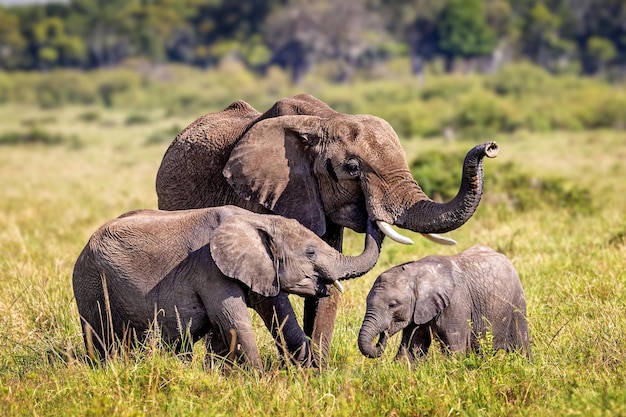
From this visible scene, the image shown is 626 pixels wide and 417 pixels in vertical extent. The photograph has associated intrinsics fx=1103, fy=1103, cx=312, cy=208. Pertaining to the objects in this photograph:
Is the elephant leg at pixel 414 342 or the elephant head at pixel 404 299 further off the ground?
the elephant head at pixel 404 299

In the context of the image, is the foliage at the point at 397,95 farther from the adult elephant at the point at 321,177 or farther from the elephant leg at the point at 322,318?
the elephant leg at the point at 322,318

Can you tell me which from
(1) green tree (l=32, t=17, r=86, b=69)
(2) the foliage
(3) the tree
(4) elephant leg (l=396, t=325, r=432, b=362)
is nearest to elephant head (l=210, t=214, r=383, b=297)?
(4) elephant leg (l=396, t=325, r=432, b=362)

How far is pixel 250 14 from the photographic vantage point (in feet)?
252

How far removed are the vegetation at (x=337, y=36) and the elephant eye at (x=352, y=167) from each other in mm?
58326

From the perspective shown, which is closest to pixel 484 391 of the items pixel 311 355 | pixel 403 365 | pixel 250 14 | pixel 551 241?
pixel 403 365

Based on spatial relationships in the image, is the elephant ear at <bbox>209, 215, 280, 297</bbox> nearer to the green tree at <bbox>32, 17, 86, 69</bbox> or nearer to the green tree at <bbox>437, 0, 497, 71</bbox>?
the green tree at <bbox>437, 0, 497, 71</bbox>

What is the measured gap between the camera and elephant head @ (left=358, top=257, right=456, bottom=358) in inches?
235

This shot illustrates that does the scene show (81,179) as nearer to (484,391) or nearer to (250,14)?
(484,391)

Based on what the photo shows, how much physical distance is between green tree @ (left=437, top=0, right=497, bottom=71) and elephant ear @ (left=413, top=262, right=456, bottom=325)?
6106 cm

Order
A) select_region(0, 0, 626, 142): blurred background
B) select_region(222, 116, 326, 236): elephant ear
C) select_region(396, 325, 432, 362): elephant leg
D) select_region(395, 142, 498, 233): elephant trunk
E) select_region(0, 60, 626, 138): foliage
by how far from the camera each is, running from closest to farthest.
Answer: select_region(395, 142, 498, 233): elephant trunk → select_region(396, 325, 432, 362): elephant leg → select_region(222, 116, 326, 236): elephant ear → select_region(0, 60, 626, 138): foliage → select_region(0, 0, 626, 142): blurred background

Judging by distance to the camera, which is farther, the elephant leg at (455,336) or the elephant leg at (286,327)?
the elephant leg at (455,336)

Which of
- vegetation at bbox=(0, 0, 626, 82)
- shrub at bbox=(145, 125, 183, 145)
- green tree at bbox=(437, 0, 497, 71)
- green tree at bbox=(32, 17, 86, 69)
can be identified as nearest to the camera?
shrub at bbox=(145, 125, 183, 145)

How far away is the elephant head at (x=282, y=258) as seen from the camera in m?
5.68

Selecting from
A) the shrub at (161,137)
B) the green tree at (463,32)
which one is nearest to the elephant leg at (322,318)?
the shrub at (161,137)
